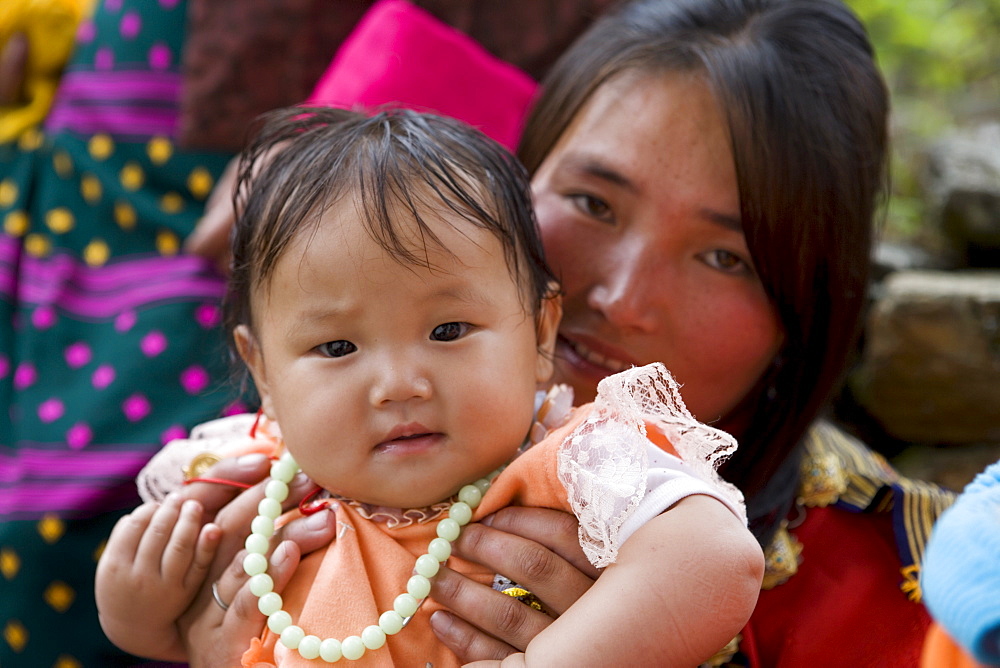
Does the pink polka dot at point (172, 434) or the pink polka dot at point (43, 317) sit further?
the pink polka dot at point (43, 317)

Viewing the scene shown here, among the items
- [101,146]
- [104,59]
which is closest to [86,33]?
[104,59]

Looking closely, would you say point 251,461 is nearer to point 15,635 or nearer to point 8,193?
point 15,635

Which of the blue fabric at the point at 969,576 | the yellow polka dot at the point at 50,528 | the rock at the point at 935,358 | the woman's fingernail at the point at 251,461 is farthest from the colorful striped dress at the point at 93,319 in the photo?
the rock at the point at 935,358

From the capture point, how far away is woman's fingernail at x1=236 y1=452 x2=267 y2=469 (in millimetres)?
1260

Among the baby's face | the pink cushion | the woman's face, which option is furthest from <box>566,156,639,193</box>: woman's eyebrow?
the pink cushion

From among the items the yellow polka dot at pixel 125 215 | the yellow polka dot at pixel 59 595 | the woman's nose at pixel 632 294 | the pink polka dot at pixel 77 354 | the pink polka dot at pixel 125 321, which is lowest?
the yellow polka dot at pixel 59 595

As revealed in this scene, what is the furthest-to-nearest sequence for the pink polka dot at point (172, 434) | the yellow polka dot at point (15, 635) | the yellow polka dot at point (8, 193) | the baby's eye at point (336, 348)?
the yellow polka dot at point (8, 193) → the pink polka dot at point (172, 434) → the yellow polka dot at point (15, 635) → the baby's eye at point (336, 348)

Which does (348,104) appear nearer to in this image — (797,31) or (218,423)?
(218,423)

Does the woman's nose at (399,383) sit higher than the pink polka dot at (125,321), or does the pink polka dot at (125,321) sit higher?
the woman's nose at (399,383)

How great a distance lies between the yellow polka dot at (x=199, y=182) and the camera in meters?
2.15

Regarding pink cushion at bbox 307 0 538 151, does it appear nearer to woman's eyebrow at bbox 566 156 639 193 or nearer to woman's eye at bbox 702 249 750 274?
woman's eyebrow at bbox 566 156 639 193

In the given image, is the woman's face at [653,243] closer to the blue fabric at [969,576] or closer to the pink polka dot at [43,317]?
the blue fabric at [969,576]

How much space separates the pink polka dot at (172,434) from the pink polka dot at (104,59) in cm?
106

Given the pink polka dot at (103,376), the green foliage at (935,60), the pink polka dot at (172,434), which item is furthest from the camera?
the green foliage at (935,60)
